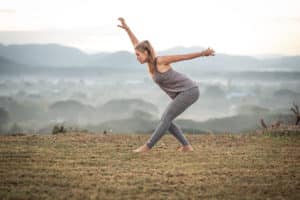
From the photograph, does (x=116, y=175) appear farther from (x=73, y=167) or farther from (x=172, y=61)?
(x=172, y=61)

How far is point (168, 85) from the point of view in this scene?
9492mm

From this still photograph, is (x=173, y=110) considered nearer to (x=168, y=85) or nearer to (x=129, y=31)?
(x=168, y=85)

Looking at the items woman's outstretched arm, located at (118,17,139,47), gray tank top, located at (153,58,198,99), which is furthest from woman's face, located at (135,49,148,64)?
woman's outstretched arm, located at (118,17,139,47)

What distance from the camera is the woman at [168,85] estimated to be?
364 inches

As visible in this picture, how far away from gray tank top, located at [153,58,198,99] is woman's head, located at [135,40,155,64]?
199 mm

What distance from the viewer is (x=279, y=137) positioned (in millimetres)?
12125

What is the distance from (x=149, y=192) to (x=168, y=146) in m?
4.14

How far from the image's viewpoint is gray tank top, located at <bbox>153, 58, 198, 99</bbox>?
934 centimetres

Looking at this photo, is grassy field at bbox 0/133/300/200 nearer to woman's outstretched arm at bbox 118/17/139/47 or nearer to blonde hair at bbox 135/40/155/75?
blonde hair at bbox 135/40/155/75

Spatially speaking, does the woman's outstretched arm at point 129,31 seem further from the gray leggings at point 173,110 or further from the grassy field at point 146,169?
the grassy field at point 146,169

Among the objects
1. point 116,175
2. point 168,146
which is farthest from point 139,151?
point 116,175

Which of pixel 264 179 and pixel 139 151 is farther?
pixel 139 151

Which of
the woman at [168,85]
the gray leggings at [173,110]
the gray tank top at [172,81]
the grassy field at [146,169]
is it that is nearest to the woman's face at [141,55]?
the woman at [168,85]

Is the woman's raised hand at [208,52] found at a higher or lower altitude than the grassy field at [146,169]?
higher
